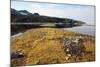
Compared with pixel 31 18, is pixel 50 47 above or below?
below

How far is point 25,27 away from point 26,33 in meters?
0.07

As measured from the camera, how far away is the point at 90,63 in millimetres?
2600

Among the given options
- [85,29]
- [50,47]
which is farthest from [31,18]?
[85,29]

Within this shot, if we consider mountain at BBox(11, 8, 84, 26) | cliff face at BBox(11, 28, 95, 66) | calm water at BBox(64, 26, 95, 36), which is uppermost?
mountain at BBox(11, 8, 84, 26)

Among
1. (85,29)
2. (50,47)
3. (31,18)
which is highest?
(31,18)

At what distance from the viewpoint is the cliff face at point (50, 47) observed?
2.28 meters

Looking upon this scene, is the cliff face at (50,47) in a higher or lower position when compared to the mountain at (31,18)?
lower

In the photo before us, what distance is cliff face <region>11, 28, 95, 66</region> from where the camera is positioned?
89.8 inches

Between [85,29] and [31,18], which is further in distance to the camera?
[85,29]

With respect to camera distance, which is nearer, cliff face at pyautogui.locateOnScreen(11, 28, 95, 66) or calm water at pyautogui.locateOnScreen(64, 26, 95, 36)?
cliff face at pyautogui.locateOnScreen(11, 28, 95, 66)

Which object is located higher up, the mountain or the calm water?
the mountain

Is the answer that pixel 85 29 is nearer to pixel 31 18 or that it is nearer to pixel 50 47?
pixel 50 47

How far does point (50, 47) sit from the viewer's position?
7.91 ft

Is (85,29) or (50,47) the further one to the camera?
(85,29)
